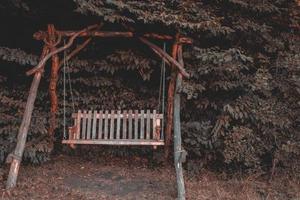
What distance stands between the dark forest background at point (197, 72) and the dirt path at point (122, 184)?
42 cm

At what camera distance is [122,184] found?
711 centimetres

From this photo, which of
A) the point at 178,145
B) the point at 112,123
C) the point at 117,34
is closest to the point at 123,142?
the point at 112,123

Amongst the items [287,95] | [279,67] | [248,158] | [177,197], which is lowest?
[177,197]

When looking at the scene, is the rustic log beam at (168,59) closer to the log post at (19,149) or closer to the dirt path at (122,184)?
the dirt path at (122,184)

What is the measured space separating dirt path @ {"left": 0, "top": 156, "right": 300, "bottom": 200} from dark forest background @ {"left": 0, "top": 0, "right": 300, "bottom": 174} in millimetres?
420

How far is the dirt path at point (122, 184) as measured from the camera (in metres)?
6.43

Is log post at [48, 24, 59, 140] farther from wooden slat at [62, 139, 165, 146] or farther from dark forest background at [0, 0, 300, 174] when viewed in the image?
wooden slat at [62, 139, 165, 146]

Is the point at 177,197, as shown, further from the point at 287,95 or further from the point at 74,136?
the point at 287,95

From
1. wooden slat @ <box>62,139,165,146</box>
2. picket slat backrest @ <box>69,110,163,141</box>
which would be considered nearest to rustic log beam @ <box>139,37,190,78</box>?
picket slat backrest @ <box>69,110,163,141</box>

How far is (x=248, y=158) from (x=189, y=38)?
8.30 feet

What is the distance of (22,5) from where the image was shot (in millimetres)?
7418

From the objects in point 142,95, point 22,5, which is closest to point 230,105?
point 142,95

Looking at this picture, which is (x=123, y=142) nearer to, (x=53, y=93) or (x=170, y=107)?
(x=170, y=107)

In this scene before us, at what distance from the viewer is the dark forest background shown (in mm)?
7543
